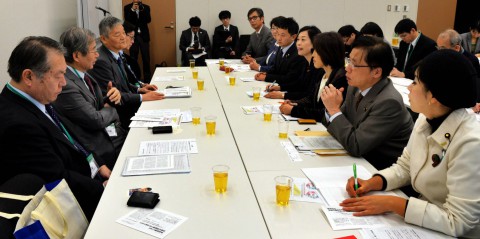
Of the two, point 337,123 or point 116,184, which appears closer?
point 116,184

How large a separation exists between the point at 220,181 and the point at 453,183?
965 millimetres

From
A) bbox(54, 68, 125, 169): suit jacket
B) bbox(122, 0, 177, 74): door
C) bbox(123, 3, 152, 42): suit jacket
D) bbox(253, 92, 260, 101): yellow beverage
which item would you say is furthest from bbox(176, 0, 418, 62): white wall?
bbox(54, 68, 125, 169): suit jacket

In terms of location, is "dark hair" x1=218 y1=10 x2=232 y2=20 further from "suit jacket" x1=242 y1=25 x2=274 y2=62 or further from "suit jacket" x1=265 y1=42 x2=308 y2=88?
"suit jacket" x1=265 y1=42 x2=308 y2=88

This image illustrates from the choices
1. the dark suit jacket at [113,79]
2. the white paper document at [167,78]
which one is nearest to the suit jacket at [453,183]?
the dark suit jacket at [113,79]

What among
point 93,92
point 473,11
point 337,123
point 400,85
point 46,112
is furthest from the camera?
point 473,11

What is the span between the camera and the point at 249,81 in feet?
15.2

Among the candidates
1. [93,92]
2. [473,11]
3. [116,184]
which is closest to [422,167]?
[116,184]

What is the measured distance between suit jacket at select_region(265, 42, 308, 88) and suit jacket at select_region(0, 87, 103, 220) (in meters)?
2.73

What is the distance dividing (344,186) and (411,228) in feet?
1.31

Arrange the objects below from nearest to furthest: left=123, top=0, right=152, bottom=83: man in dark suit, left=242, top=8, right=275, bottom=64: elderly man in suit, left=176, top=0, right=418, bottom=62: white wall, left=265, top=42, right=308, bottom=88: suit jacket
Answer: left=265, top=42, right=308, bottom=88: suit jacket, left=242, top=8, right=275, bottom=64: elderly man in suit, left=123, top=0, right=152, bottom=83: man in dark suit, left=176, top=0, right=418, bottom=62: white wall

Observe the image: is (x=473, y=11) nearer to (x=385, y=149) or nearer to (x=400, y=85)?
(x=400, y=85)

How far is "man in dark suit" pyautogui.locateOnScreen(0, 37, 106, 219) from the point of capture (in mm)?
1875

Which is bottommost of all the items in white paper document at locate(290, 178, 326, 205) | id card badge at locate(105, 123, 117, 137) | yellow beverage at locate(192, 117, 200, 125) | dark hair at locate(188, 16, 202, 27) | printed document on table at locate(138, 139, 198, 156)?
id card badge at locate(105, 123, 117, 137)

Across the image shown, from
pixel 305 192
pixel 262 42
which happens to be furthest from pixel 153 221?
pixel 262 42
